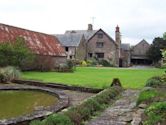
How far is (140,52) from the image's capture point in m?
96.2

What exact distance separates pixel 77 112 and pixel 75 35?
62.4 m

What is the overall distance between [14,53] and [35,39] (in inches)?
481

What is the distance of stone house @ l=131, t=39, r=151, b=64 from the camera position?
95.3 meters

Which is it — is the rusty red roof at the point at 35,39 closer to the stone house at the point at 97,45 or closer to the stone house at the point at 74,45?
the stone house at the point at 74,45

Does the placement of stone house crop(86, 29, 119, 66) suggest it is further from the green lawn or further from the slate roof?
the green lawn

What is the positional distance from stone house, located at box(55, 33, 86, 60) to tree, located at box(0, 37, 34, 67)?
109 feet

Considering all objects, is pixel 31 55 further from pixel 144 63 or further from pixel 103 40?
pixel 144 63

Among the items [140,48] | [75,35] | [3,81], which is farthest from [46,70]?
[140,48]

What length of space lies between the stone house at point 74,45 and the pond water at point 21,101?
48593 mm

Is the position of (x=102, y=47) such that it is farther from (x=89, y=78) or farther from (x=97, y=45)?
(x=89, y=78)

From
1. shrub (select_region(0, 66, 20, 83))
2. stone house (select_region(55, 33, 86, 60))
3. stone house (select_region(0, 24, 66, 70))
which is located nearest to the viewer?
shrub (select_region(0, 66, 20, 83))

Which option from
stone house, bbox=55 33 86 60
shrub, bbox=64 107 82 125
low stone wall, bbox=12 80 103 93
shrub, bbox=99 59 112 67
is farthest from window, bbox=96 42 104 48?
shrub, bbox=64 107 82 125

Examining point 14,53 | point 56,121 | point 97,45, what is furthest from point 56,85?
point 97,45

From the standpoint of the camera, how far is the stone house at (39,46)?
4103 cm
